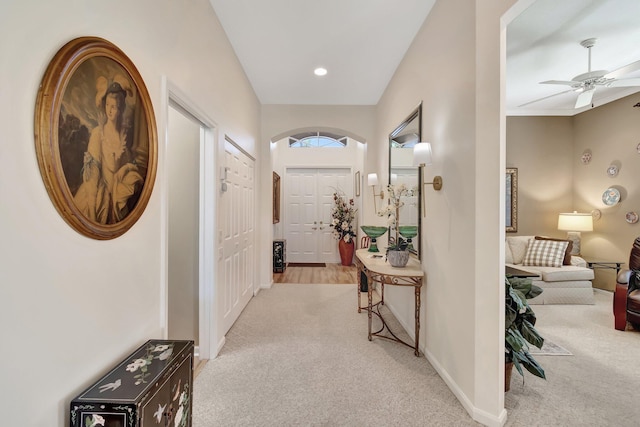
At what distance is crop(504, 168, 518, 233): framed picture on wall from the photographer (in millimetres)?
4863

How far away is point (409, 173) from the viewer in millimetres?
2918

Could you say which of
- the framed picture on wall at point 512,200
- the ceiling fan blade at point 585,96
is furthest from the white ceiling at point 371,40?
the framed picture on wall at point 512,200

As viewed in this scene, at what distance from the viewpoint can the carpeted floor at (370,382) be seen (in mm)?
1723

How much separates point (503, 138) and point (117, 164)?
2.02m

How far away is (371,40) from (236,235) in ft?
8.41

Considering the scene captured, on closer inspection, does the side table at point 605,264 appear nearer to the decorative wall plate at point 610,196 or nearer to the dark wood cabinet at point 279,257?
the decorative wall plate at point 610,196

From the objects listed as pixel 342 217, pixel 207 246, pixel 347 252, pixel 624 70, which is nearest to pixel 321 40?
pixel 207 246

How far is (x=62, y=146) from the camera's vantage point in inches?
35.2

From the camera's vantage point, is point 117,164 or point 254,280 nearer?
point 117,164

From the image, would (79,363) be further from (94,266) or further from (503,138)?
(503,138)

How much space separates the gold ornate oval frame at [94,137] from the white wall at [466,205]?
1903 mm

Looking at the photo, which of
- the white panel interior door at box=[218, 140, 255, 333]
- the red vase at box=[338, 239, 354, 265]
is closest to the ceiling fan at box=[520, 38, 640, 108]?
the white panel interior door at box=[218, 140, 255, 333]

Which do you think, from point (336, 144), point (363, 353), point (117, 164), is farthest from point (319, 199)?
point (117, 164)

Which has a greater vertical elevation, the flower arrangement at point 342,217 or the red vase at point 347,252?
the flower arrangement at point 342,217
